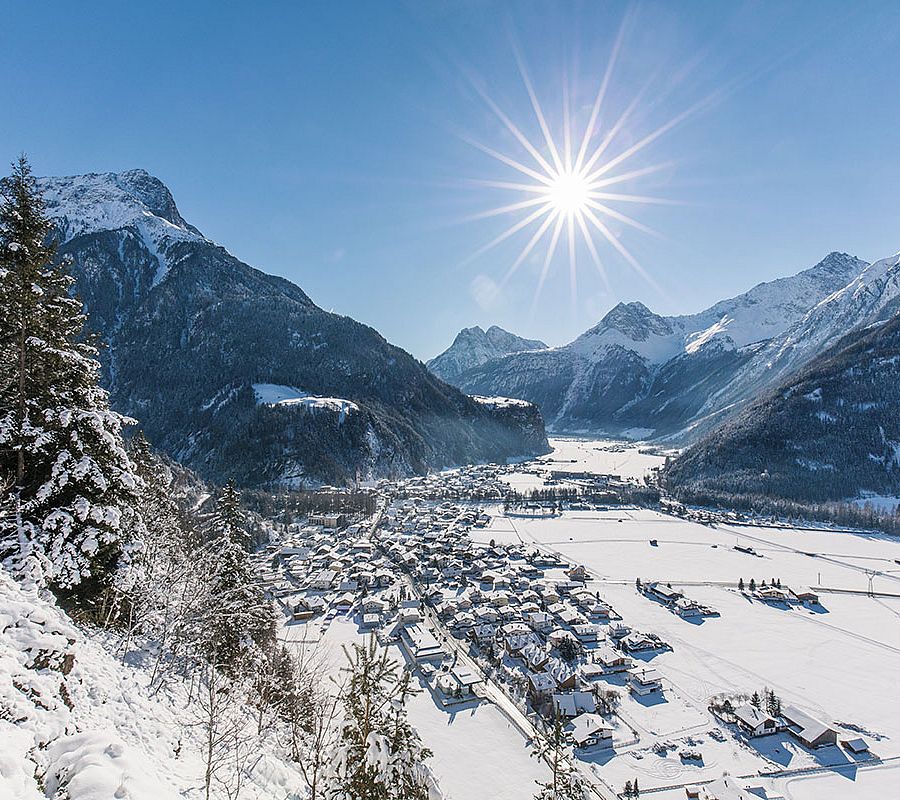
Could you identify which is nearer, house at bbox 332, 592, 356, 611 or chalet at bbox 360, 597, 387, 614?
chalet at bbox 360, 597, 387, 614

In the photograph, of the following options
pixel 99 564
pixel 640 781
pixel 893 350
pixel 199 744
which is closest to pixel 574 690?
pixel 640 781

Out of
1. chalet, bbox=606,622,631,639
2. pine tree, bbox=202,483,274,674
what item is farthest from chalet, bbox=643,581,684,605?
pine tree, bbox=202,483,274,674

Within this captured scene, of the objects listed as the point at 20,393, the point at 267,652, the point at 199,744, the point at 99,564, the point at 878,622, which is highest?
the point at 20,393

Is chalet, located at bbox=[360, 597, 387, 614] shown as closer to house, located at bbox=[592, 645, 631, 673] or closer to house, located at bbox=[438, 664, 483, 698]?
house, located at bbox=[438, 664, 483, 698]

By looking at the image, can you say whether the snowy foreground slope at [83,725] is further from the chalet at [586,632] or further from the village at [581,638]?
the chalet at [586,632]

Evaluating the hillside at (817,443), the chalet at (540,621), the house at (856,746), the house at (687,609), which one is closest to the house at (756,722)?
the house at (856,746)

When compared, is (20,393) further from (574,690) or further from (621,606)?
(621,606)
